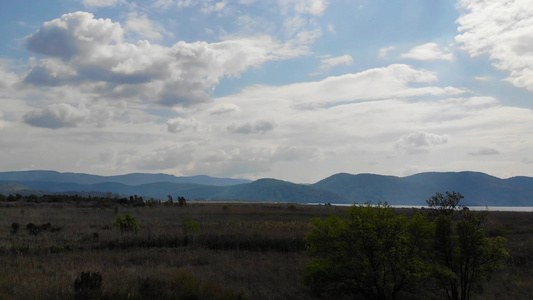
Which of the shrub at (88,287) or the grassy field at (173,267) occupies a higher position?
the shrub at (88,287)

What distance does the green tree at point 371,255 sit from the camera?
9.81 metres

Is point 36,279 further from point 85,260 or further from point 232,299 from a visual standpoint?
point 232,299

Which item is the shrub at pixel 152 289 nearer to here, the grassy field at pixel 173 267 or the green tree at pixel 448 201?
the grassy field at pixel 173 267

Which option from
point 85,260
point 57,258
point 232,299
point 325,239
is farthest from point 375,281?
point 57,258

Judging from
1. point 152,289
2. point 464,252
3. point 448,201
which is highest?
point 448,201

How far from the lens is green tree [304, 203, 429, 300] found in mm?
9812

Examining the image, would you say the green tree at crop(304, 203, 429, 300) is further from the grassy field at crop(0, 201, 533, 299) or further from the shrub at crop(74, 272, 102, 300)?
the shrub at crop(74, 272, 102, 300)

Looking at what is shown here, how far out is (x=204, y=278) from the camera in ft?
40.9

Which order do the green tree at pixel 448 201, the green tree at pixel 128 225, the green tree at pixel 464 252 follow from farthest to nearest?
the green tree at pixel 128 225 < the green tree at pixel 448 201 < the green tree at pixel 464 252

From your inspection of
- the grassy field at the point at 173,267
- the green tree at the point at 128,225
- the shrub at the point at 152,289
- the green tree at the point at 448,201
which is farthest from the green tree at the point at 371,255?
the green tree at the point at 128,225

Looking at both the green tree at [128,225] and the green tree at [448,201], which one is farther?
the green tree at [128,225]

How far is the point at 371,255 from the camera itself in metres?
10.1

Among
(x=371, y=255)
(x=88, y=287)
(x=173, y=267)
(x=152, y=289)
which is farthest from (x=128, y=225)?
(x=371, y=255)

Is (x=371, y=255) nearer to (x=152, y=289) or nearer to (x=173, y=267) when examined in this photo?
(x=152, y=289)
